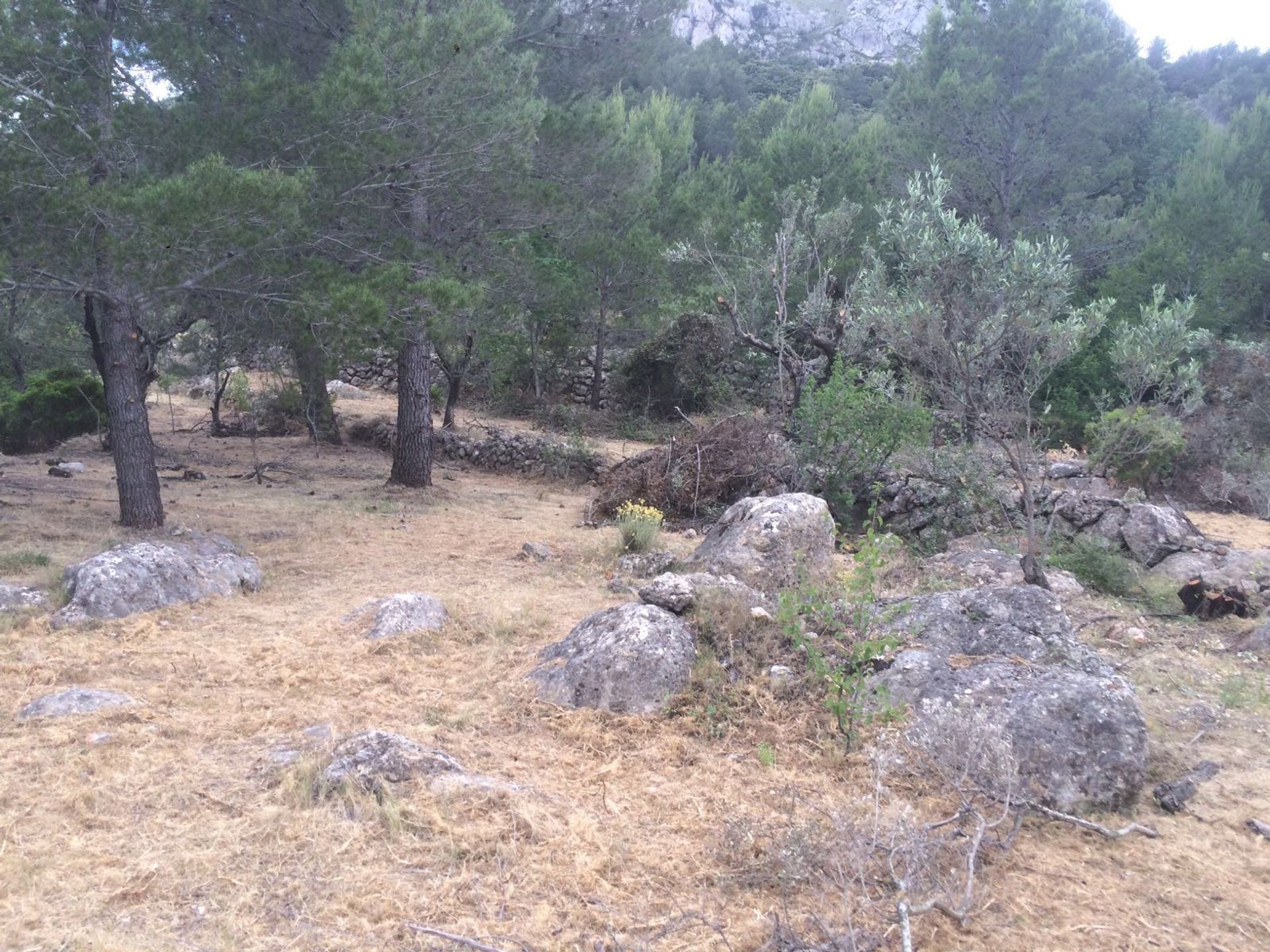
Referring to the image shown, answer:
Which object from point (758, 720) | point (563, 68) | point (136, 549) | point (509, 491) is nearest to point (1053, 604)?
point (758, 720)

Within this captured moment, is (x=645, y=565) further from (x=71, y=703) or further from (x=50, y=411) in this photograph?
(x=50, y=411)

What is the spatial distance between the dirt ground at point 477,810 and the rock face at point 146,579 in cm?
19

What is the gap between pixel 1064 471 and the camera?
1330 centimetres

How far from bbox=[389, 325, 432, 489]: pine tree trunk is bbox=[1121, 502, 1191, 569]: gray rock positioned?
340 inches

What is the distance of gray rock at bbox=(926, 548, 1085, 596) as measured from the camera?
24.8 feet

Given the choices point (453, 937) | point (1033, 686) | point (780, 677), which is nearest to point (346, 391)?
point (780, 677)

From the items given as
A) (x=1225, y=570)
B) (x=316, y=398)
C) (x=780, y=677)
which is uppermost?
(x=316, y=398)

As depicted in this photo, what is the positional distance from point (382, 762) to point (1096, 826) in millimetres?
2922

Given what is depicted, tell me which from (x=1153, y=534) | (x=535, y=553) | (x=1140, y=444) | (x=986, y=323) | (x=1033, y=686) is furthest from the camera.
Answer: (x=1140, y=444)

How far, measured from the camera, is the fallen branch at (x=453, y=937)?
2.74 m

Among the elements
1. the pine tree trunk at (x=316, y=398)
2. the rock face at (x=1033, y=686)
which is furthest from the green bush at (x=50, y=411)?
the rock face at (x=1033, y=686)

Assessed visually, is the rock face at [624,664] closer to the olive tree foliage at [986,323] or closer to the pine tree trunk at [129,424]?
the olive tree foliage at [986,323]

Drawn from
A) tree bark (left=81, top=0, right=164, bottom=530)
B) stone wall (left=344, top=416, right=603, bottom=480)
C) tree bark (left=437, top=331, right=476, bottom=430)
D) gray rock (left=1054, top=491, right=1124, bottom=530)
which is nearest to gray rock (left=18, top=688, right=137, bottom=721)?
tree bark (left=81, top=0, right=164, bottom=530)

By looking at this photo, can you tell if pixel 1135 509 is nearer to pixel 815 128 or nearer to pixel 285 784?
pixel 285 784
